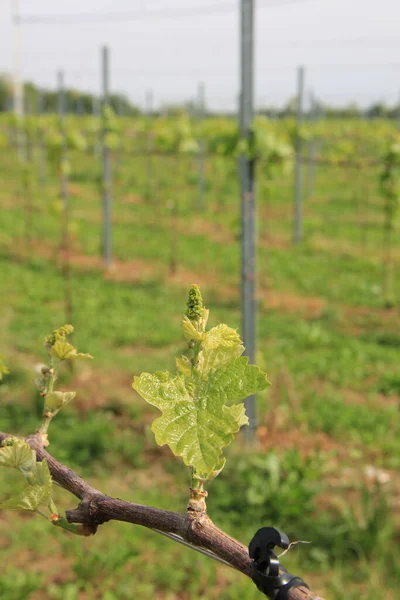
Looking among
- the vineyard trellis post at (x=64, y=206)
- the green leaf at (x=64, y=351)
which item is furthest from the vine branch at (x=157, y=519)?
the vineyard trellis post at (x=64, y=206)

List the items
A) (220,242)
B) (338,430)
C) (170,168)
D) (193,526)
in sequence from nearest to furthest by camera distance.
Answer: (193,526), (338,430), (220,242), (170,168)

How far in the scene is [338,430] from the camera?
4.75m

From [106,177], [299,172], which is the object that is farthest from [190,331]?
[299,172]

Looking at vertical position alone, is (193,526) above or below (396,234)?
above

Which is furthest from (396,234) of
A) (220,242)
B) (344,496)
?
(344,496)

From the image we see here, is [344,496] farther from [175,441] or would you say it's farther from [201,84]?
[201,84]

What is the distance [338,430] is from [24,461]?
4300 millimetres

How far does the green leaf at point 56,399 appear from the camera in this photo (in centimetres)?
77

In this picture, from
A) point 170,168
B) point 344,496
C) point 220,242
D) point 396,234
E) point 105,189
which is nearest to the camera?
point 344,496

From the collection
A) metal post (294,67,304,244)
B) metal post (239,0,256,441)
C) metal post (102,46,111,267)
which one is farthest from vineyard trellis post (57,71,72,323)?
metal post (294,67,304,244)

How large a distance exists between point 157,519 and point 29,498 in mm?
145

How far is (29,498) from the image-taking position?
660 mm

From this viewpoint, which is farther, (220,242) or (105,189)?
(220,242)

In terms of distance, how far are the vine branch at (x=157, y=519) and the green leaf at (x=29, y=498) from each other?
0.02 metres
